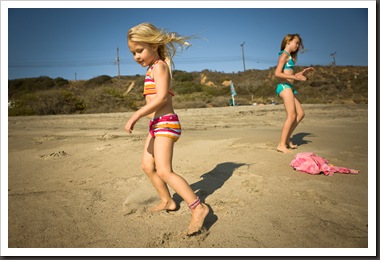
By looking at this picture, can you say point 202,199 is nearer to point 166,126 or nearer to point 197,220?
point 197,220

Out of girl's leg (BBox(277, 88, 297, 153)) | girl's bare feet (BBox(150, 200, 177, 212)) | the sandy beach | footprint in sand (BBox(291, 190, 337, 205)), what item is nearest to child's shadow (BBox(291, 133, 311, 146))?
the sandy beach

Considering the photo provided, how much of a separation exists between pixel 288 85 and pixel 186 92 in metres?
25.9

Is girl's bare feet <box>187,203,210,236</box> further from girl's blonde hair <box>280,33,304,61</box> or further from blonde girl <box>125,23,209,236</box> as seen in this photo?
girl's blonde hair <box>280,33,304,61</box>

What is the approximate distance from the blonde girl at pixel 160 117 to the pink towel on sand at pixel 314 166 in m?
1.53

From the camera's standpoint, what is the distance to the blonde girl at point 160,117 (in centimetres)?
202

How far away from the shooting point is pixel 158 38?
2203 millimetres

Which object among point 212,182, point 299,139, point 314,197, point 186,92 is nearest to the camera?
point 314,197

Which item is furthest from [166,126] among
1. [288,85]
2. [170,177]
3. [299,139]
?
[299,139]

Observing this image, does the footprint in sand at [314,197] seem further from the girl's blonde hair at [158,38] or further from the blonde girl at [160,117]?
the girl's blonde hair at [158,38]

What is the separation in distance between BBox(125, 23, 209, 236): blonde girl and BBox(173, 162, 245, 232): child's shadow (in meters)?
0.21

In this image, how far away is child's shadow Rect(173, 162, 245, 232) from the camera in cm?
255

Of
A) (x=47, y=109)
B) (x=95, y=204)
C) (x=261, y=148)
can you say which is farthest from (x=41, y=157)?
(x=47, y=109)

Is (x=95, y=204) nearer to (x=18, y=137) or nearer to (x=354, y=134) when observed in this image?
(x=18, y=137)

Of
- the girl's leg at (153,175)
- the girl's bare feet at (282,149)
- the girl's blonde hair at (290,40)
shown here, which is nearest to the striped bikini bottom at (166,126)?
the girl's leg at (153,175)
